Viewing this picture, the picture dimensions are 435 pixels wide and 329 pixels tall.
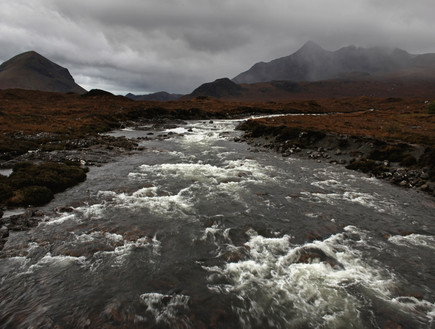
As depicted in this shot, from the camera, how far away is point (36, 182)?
17984 millimetres

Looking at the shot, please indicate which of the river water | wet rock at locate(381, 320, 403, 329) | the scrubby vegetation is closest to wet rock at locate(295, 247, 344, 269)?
the river water

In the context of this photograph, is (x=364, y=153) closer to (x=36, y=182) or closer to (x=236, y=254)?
(x=236, y=254)

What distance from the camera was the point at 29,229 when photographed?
42.2 ft

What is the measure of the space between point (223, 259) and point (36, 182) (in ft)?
50.9

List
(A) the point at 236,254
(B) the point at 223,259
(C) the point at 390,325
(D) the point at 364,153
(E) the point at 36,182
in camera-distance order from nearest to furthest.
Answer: (C) the point at 390,325 < (B) the point at 223,259 < (A) the point at 236,254 < (E) the point at 36,182 < (D) the point at 364,153

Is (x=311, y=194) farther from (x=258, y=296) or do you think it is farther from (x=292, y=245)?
(x=258, y=296)

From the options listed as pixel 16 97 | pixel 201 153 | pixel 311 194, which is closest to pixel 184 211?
pixel 311 194

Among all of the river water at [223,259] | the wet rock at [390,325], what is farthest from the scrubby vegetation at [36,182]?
the wet rock at [390,325]

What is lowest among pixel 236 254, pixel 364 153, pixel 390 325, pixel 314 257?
pixel 364 153

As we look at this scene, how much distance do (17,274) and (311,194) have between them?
1776cm

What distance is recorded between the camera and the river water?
8195 millimetres

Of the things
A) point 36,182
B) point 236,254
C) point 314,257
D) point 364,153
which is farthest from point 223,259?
point 364,153

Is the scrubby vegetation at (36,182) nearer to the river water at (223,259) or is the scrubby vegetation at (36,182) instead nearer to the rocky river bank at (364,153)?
the river water at (223,259)

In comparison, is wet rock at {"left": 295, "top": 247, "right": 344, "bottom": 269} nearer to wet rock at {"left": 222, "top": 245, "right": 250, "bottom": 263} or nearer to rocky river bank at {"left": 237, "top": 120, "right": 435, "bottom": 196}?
wet rock at {"left": 222, "top": 245, "right": 250, "bottom": 263}
